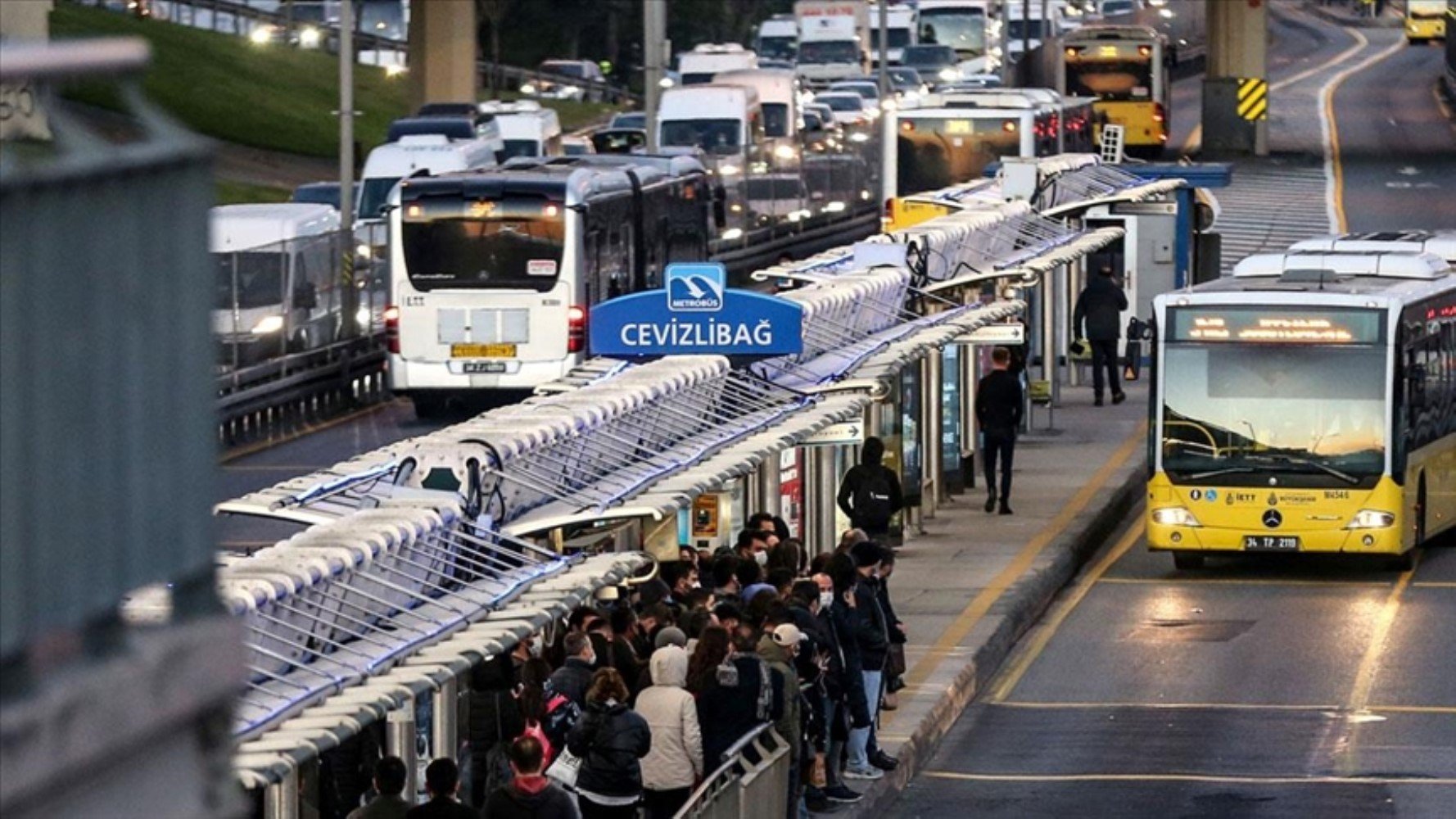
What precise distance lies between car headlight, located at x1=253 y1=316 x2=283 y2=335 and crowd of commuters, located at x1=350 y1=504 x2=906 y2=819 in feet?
57.1

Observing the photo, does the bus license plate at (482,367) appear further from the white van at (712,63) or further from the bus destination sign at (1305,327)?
the white van at (712,63)

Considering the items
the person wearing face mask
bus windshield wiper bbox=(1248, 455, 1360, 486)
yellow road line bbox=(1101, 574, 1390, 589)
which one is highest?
the person wearing face mask

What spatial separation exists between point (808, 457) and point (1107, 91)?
187ft

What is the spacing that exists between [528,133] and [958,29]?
51.0 m

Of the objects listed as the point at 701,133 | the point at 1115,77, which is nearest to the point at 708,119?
the point at 701,133

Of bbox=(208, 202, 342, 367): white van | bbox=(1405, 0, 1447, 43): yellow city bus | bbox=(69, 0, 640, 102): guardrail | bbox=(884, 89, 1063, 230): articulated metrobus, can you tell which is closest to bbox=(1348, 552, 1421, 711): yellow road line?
bbox=(208, 202, 342, 367): white van

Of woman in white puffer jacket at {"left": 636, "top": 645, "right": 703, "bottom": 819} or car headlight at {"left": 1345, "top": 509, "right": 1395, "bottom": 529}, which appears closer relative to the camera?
woman in white puffer jacket at {"left": 636, "top": 645, "right": 703, "bottom": 819}

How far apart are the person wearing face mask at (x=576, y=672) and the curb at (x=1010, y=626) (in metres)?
3.18

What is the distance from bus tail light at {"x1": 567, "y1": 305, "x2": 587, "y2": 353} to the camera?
118 feet

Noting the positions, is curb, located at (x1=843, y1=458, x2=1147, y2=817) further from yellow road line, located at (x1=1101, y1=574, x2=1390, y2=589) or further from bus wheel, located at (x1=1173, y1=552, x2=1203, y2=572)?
bus wheel, located at (x1=1173, y1=552, x2=1203, y2=572)

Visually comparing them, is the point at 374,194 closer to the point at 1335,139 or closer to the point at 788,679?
the point at 788,679

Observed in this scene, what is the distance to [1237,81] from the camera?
83.5 metres

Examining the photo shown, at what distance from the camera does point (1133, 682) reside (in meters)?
23.0

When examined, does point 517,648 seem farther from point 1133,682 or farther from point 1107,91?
point 1107,91
